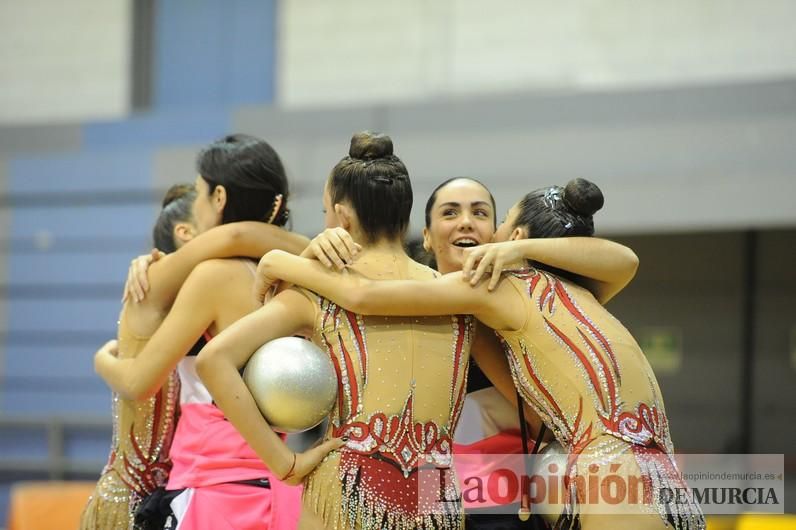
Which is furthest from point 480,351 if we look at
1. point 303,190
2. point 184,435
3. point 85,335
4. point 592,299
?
point 85,335

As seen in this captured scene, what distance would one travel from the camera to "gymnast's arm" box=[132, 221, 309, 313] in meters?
2.64

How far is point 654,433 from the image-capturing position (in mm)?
2240

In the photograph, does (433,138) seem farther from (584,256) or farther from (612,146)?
(584,256)

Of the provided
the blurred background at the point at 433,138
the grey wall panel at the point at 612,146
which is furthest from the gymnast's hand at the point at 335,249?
the blurred background at the point at 433,138

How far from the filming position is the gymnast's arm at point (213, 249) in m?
2.64

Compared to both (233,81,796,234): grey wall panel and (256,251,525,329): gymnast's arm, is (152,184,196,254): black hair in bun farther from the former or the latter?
(233,81,796,234): grey wall panel

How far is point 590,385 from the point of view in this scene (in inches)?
88.0

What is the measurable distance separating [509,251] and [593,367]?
1.08 feet

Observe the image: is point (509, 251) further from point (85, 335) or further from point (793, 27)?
→ point (85, 335)

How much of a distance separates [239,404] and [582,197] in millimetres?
991

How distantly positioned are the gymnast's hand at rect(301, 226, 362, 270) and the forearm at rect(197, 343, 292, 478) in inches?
12.2

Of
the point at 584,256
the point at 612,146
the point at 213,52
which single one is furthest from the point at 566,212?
the point at 213,52

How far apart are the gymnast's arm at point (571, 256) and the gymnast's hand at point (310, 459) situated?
504 mm

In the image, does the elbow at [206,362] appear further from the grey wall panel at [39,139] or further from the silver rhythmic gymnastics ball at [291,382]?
the grey wall panel at [39,139]
